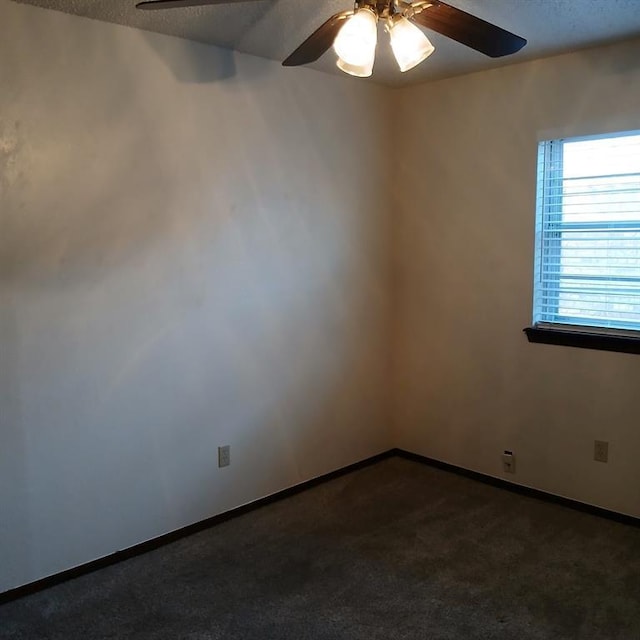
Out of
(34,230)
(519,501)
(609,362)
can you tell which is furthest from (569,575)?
(34,230)

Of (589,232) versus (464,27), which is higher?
(464,27)

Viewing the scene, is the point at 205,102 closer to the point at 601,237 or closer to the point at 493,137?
the point at 493,137

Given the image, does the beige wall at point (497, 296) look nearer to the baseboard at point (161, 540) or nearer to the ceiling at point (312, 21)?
the ceiling at point (312, 21)

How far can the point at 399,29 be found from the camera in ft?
6.57

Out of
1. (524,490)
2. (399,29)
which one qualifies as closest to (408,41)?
(399,29)

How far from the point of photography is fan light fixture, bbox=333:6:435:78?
75.4 inches

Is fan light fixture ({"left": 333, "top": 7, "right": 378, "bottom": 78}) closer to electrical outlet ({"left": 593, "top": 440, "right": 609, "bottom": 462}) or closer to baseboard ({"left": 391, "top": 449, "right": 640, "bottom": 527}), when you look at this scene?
electrical outlet ({"left": 593, "top": 440, "right": 609, "bottom": 462})

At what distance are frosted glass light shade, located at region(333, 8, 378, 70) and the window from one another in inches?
67.5

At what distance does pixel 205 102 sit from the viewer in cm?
301

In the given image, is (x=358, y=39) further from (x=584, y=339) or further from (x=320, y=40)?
(x=584, y=339)

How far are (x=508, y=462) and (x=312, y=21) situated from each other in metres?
2.53

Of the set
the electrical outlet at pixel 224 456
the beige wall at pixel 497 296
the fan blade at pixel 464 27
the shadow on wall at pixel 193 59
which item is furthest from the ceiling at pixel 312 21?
the electrical outlet at pixel 224 456

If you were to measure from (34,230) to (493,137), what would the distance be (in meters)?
2.41

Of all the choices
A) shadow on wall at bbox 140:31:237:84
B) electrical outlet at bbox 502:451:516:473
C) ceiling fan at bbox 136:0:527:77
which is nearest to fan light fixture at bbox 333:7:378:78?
ceiling fan at bbox 136:0:527:77
